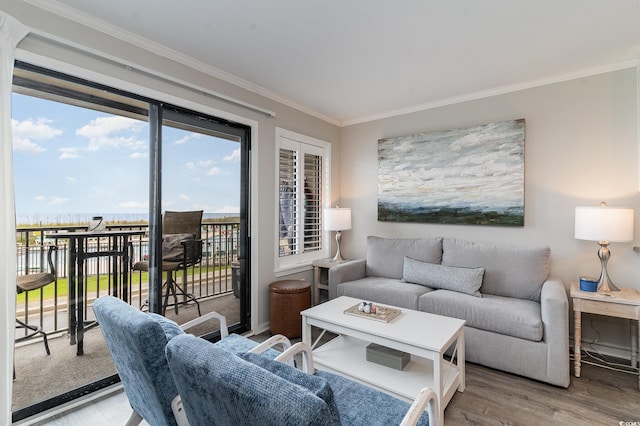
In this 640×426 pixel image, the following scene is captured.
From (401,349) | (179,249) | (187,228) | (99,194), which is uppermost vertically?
(99,194)

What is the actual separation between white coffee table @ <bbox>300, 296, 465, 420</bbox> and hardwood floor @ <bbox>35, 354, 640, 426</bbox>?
0.51ft

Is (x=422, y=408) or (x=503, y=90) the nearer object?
(x=422, y=408)

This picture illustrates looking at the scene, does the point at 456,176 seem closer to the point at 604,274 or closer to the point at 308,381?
the point at 604,274

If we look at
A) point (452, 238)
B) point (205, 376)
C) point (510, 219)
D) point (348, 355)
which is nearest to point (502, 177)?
point (510, 219)

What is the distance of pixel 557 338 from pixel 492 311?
1.47 ft

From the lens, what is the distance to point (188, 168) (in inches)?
112

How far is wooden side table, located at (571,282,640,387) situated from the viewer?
2352mm

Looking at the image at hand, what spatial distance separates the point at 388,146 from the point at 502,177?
1.41 metres

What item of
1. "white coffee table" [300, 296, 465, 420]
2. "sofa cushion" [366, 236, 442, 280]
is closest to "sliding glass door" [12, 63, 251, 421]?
"white coffee table" [300, 296, 465, 420]

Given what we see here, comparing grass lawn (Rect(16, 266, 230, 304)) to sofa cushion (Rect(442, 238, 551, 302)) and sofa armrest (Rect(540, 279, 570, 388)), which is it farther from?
sofa armrest (Rect(540, 279, 570, 388))

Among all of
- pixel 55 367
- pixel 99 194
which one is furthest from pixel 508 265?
pixel 55 367

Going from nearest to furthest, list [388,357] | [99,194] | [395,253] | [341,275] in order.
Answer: [388,357]
[99,194]
[341,275]
[395,253]

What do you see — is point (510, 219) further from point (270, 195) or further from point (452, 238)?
point (270, 195)

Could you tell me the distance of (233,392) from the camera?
0.81 metres
